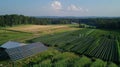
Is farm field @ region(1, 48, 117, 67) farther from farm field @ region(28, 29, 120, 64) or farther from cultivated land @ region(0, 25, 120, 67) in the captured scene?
farm field @ region(28, 29, 120, 64)

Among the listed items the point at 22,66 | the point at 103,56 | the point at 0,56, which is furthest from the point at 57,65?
the point at 0,56

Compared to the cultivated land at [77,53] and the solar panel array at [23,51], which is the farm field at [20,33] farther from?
the solar panel array at [23,51]

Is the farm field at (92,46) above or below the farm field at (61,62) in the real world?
below

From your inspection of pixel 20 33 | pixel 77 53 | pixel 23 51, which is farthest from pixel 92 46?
pixel 20 33

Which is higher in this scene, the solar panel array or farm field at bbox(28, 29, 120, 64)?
the solar panel array

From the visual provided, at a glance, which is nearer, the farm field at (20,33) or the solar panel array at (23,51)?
the solar panel array at (23,51)

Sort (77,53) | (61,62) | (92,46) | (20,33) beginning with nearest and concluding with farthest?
(61,62)
(77,53)
(92,46)
(20,33)

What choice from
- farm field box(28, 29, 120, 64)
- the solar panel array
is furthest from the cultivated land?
the solar panel array

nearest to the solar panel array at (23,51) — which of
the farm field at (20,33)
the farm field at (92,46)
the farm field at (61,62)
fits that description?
the farm field at (61,62)

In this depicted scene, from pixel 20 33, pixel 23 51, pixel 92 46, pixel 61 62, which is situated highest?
pixel 61 62

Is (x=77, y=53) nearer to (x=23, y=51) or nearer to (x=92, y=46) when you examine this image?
(x=92, y=46)

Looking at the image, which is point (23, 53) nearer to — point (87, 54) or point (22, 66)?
point (22, 66)
